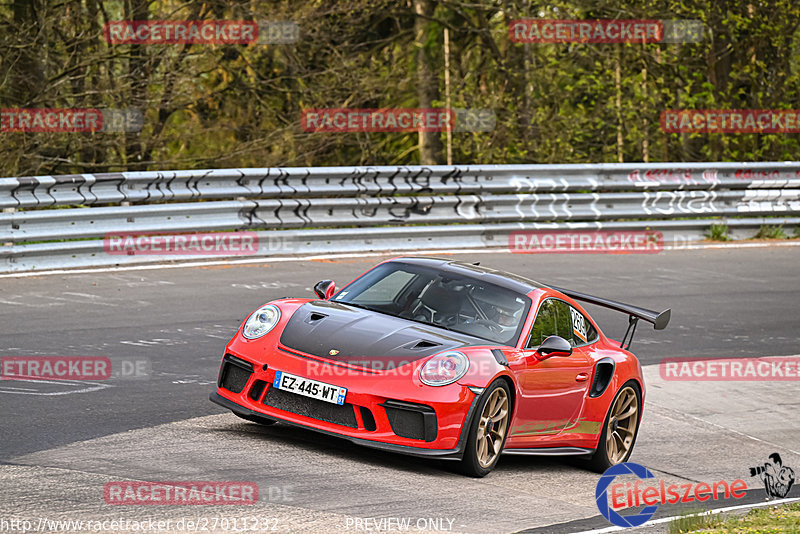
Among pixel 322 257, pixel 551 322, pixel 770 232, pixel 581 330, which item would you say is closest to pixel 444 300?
pixel 551 322

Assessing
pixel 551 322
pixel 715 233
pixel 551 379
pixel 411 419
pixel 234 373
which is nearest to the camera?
pixel 411 419

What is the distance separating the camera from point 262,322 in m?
7.61

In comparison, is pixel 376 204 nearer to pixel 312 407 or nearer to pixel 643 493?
pixel 643 493

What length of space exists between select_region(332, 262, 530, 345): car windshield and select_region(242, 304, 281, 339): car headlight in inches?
25.6

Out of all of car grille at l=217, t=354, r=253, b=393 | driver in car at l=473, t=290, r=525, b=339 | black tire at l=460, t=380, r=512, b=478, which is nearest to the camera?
→ black tire at l=460, t=380, r=512, b=478

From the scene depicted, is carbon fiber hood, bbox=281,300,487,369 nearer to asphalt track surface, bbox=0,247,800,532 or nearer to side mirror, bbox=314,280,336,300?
side mirror, bbox=314,280,336,300

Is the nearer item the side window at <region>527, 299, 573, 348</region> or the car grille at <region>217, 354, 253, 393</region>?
the car grille at <region>217, 354, 253, 393</region>

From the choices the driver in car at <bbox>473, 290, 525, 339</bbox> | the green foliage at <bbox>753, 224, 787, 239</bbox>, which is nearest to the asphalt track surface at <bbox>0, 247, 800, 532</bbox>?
the driver in car at <bbox>473, 290, 525, 339</bbox>

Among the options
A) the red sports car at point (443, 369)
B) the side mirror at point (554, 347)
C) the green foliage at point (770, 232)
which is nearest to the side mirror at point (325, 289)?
the red sports car at point (443, 369)

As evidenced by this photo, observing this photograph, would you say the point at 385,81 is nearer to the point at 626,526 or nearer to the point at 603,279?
the point at 603,279

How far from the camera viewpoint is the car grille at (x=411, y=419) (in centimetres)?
686

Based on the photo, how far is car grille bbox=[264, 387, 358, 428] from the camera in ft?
22.8

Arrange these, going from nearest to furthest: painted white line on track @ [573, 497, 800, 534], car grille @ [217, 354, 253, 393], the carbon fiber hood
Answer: painted white line on track @ [573, 497, 800, 534], the carbon fiber hood, car grille @ [217, 354, 253, 393]

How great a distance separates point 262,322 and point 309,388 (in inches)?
30.0
